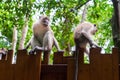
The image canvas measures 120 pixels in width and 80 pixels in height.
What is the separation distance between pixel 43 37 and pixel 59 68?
126 cm

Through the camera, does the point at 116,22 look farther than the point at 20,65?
Yes

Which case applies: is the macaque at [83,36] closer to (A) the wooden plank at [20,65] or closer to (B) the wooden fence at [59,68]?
(B) the wooden fence at [59,68]

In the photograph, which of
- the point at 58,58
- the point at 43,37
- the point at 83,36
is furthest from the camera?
the point at 83,36

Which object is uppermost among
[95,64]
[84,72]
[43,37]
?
[43,37]

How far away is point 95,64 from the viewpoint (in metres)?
3.55

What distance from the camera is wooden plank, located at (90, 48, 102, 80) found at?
354 cm

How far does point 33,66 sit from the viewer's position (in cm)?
380

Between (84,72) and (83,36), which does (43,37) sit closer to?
(83,36)

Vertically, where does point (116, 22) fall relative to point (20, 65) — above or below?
above

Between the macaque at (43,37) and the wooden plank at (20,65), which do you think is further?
the macaque at (43,37)

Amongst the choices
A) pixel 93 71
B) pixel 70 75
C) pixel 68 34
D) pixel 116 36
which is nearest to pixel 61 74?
pixel 70 75

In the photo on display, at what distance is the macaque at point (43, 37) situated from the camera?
462 centimetres

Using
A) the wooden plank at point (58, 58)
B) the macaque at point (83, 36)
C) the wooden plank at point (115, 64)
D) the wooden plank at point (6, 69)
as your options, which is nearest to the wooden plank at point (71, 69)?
the wooden plank at point (58, 58)

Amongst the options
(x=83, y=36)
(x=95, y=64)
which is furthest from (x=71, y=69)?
(x=83, y=36)
